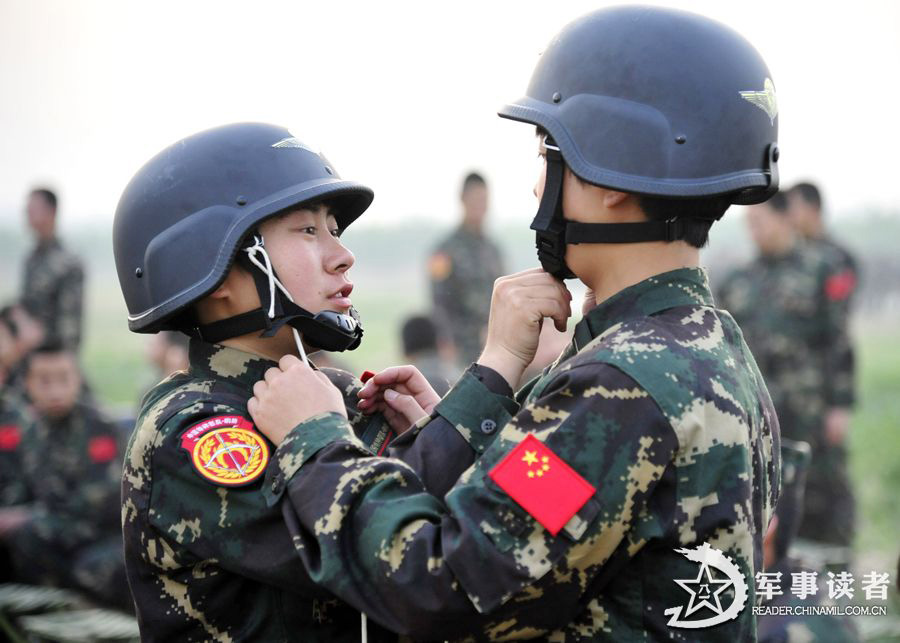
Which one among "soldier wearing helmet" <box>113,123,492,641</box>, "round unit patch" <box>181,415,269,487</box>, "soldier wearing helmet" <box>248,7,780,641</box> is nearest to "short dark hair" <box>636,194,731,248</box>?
"soldier wearing helmet" <box>248,7,780,641</box>

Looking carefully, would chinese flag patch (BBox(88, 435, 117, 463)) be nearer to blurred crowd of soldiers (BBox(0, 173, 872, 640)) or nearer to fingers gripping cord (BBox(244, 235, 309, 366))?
blurred crowd of soldiers (BBox(0, 173, 872, 640))

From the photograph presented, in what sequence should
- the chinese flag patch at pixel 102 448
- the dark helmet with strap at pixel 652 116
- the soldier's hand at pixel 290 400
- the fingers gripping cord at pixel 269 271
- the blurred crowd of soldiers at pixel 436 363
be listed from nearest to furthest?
1. the dark helmet with strap at pixel 652 116
2. the soldier's hand at pixel 290 400
3. the fingers gripping cord at pixel 269 271
4. the blurred crowd of soldiers at pixel 436 363
5. the chinese flag patch at pixel 102 448

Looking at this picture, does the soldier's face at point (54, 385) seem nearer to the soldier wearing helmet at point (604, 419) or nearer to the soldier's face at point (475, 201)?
the soldier's face at point (475, 201)

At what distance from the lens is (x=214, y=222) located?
10.2ft

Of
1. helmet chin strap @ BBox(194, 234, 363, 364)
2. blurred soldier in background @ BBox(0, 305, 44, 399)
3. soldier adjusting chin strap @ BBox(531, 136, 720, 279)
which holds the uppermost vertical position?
A: soldier adjusting chin strap @ BBox(531, 136, 720, 279)

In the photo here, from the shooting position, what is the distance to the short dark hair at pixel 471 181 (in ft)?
40.0

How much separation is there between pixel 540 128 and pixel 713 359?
0.74 meters

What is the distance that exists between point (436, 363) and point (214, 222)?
5818 mm

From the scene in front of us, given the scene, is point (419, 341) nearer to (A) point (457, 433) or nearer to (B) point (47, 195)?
(B) point (47, 195)

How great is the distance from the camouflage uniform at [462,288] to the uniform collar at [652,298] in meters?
9.05

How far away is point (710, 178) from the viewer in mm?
2701

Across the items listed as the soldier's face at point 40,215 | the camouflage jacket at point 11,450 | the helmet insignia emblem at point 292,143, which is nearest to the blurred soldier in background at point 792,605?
the helmet insignia emblem at point 292,143

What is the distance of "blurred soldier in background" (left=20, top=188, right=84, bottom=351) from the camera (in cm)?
1218

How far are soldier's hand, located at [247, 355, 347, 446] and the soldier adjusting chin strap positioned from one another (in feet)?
2.15
